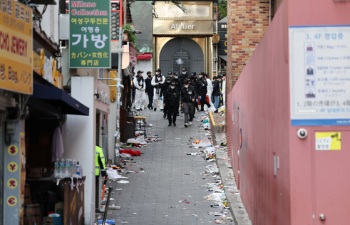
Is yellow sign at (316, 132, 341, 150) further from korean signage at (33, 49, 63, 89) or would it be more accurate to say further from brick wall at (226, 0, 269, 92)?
brick wall at (226, 0, 269, 92)

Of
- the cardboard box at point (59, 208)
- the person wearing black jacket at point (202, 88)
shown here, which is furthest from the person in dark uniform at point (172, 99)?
→ the cardboard box at point (59, 208)

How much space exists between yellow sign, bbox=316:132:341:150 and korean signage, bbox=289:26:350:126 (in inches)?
4.6

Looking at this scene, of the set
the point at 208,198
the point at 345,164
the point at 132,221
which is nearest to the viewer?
the point at 345,164

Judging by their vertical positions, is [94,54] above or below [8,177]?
above

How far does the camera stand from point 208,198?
1254 centimetres

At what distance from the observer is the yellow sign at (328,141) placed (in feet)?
17.1

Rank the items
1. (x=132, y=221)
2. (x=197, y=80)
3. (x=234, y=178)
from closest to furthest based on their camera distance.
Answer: (x=132, y=221)
(x=234, y=178)
(x=197, y=80)

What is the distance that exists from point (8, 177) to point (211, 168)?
9592mm

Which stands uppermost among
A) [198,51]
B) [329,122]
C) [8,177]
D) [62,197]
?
[198,51]

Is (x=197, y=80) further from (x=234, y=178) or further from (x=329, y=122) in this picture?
(x=329, y=122)

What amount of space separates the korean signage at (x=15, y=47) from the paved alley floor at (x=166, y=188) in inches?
191

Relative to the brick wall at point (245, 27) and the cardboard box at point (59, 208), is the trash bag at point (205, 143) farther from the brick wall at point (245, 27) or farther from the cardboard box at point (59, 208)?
the cardboard box at point (59, 208)

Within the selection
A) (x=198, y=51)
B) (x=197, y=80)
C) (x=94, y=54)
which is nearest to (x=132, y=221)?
(x=94, y=54)

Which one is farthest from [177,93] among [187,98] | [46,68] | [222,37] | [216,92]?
[222,37]
